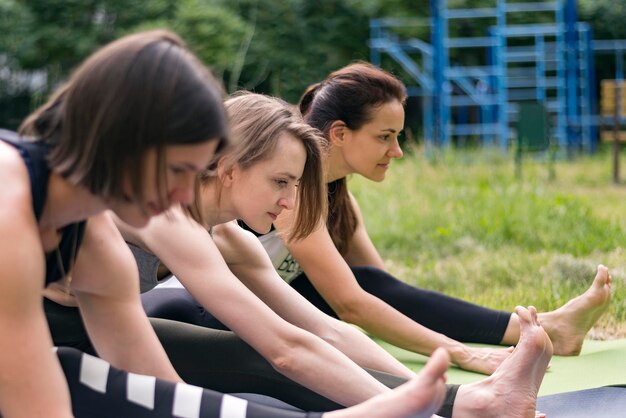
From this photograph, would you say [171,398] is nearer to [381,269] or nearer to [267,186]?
[267,186]

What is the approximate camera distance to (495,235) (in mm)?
5539

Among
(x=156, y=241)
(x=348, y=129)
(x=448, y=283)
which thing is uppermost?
(x=348, y=129)

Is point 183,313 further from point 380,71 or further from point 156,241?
point 380,71

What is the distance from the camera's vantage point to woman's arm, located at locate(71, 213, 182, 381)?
1978 millimetres

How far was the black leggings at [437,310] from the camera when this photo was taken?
351cm

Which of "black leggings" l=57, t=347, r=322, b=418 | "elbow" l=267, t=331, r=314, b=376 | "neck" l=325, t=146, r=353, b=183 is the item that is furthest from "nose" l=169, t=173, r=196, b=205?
"neck" l=325, t=146, r=353, b=183

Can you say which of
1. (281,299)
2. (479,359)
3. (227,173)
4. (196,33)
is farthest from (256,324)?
(196,33)

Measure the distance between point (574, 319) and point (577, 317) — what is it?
0.04 feet

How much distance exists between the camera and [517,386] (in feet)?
8.33

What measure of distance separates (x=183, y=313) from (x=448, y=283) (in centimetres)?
204

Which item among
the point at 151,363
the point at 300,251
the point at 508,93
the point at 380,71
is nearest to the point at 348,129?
the point at 380,71

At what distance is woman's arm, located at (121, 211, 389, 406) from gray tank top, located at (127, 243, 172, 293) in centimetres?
20

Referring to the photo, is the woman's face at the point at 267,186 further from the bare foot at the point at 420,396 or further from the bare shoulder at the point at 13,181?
the bare shoulder at the point at 13,181

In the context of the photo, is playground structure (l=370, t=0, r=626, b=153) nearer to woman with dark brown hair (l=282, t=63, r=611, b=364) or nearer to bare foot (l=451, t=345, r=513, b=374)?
woman with dark brown hair (l=282, t=63, r=611, b=364)
